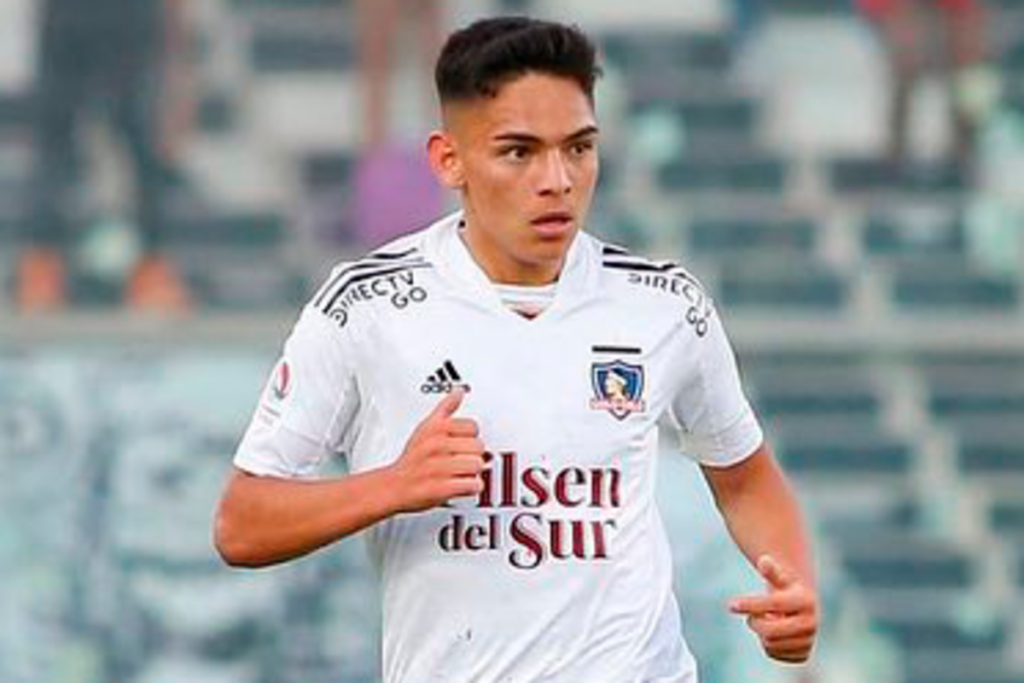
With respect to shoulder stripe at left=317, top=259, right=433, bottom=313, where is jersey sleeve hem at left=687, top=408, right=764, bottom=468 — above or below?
below

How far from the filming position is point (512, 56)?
532 cm

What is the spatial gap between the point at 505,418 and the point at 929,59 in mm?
7262

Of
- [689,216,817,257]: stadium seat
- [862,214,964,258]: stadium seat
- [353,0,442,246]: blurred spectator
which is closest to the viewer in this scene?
[353,0,442,246]: blurred spectator

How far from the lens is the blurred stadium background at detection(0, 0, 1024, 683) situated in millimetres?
11516

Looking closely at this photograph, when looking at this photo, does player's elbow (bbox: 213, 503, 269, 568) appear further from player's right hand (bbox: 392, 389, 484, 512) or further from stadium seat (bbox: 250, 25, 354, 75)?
stadium seat (bbox: 250, 25, 354, 75)

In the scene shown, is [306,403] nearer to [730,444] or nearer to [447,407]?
[447,407]

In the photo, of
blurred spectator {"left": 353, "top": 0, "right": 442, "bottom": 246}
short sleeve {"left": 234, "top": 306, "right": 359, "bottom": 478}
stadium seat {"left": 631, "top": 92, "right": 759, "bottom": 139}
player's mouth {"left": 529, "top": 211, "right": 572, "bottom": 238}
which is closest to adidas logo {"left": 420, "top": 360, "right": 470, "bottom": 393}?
short sleeve {"left": 234, "top": 306, "right": 359, "bottom": 478}

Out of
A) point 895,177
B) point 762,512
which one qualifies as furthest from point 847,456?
point 762,512

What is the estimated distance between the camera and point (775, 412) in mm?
11922

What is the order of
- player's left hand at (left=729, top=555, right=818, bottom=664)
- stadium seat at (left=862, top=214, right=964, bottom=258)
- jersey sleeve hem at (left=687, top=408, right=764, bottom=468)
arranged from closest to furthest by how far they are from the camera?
player's left hand at (left=729, top=555, right=818, bottom=664) → jersey sleeve hem at (left=687, top=408, right=764, bottom=468) → stadium seat at (left=862, top=214, right=964, bottom=258)

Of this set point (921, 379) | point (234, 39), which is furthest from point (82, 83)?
point (921, 379)

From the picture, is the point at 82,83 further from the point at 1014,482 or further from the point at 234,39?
the point at 1014,482

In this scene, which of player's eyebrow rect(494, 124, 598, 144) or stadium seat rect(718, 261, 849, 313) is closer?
player's eyebrow rect(494, 124, 598, 144)

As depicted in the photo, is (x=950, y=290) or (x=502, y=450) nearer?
(x=502, y=450)
